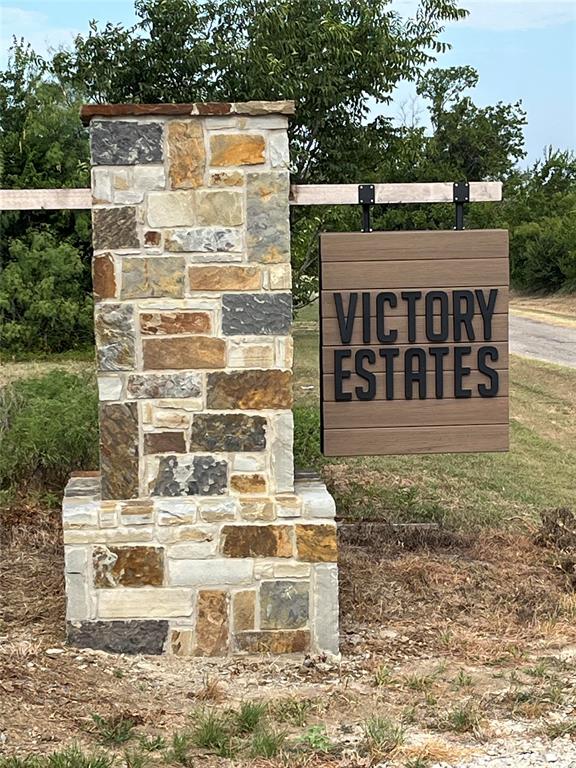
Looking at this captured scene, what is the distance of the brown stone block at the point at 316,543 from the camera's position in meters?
4.59

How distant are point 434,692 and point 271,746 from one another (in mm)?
904

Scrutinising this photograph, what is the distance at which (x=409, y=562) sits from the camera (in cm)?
580

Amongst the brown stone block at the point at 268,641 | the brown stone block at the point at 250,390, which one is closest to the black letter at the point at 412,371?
the brown stone block at the point at 250,390

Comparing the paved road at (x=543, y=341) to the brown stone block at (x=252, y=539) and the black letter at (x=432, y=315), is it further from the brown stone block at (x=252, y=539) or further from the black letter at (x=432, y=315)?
the brown stone block at (x=252, y=539)

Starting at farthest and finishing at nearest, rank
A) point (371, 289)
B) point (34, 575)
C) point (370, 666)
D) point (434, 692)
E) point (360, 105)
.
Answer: point (360, 105), point (34, 575), point (371, 289), point (370, 666), point (434, 692)

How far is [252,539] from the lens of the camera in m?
4.59

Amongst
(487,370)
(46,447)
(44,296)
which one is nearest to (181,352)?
(487,370)

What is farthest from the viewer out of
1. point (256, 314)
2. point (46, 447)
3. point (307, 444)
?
point (307, 444)

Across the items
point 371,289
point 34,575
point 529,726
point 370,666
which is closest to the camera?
point 529,726

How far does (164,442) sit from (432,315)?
1368mm

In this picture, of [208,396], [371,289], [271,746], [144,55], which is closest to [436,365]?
[371,289]

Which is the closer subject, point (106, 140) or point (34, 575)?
point (106, 140)

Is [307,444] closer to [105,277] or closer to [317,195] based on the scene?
[317,195]

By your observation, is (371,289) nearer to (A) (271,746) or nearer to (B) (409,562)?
(B) (409,562)
